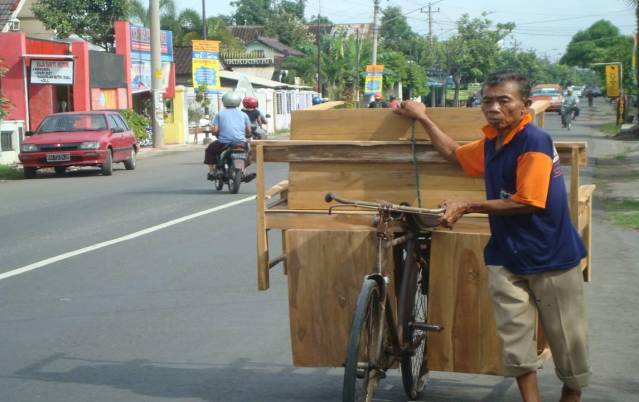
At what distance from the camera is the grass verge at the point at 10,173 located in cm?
2633

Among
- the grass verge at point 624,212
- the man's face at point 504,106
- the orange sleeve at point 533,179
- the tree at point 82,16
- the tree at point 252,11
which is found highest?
the tree at point 252,11

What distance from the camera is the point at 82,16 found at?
53.5m

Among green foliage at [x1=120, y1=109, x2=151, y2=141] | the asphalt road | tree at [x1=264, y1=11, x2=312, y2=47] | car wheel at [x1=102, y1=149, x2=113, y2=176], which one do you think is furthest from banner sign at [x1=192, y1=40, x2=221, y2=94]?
tree at [x1=264, y1=11, x2=312, y2=47]

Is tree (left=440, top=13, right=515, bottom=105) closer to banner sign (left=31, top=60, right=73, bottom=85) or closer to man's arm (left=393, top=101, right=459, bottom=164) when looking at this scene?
banner sign (left=31, top=60, right=73, bottom=85)

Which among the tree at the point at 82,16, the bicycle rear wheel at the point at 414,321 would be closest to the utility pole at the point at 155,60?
the tree at the point at 82,16

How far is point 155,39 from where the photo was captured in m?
37.9

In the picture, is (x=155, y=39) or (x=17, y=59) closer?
(x=17, y=59)

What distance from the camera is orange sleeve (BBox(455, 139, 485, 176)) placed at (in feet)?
17.7

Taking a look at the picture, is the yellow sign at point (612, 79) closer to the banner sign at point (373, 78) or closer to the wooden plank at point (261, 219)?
the banner sign at point (373, 78)

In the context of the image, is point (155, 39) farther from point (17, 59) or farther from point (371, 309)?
point (371, 309)

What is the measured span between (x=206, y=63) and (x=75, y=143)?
791 inches

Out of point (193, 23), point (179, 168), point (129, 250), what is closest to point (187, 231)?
point (129, 250)

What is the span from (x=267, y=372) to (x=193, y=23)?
69.8 m

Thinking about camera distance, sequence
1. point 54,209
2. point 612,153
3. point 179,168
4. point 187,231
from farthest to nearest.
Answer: point 612,153 → point 179,168 → point 54,209 → point 187,231
